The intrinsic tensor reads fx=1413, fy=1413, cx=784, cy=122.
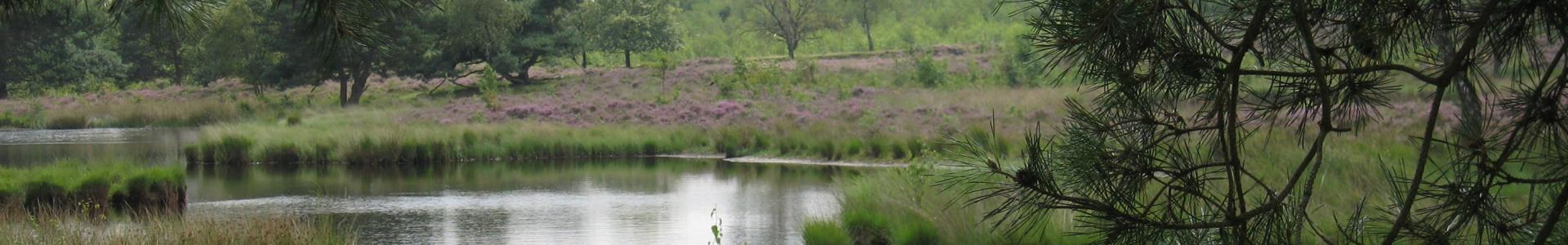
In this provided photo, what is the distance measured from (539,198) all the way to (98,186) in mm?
4860

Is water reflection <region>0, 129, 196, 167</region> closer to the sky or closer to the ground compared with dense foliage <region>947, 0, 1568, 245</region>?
closer to the sky

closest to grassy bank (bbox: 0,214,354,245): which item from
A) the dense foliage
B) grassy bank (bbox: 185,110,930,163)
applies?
the dense foliage

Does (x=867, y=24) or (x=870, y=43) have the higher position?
(x=867, y=24)

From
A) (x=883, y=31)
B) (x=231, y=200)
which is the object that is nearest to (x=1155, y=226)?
(x=231, y=200)

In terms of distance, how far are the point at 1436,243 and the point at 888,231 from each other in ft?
24.3

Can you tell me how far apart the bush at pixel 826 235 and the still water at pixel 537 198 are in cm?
120

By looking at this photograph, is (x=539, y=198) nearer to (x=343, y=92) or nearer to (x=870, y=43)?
(x=343, y=92)

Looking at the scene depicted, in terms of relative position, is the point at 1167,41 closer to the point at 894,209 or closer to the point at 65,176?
the point at 894,209

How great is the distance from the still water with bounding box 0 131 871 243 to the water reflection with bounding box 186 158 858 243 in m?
0.02

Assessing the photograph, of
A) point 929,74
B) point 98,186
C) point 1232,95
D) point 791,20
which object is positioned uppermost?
point 791,20

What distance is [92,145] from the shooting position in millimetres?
29406

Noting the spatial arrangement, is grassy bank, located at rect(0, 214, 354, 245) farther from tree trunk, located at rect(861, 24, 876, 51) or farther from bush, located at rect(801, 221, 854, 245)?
tree trunk, located at rect(861, 24, 876, 51)

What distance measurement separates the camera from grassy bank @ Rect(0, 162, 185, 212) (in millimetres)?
13977

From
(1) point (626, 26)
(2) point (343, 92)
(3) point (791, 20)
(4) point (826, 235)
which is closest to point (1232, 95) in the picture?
(4) point (826, 235)
